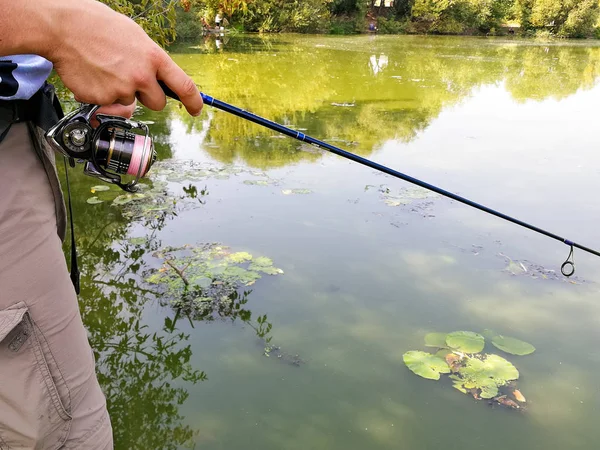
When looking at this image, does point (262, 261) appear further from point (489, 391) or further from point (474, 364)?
point (489, 391)

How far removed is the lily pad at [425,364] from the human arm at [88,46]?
162 cm

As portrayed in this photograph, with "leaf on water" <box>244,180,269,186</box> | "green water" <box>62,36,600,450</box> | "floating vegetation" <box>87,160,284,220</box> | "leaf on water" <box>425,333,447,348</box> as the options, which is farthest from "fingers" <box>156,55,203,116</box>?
"leaf on water" <box>244,180,269,186</box>

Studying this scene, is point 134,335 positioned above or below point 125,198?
below

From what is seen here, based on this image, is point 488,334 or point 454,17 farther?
point 454,17

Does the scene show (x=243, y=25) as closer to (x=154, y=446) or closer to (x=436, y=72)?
(x=436, y=72)

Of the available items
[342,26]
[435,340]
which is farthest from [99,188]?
[342,26]

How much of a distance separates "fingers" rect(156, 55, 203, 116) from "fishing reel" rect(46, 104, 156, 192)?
0.14 metres

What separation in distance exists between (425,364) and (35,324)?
1662 millimetres

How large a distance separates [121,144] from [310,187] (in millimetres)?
2928

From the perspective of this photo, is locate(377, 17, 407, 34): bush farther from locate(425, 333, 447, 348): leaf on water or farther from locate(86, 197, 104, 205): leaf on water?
locate(425, 333, 447, 348): leaf on water

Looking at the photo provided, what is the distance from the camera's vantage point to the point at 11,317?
82 cm

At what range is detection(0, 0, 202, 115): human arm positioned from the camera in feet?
2.56

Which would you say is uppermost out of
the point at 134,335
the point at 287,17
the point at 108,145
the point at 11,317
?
the point at 287,17

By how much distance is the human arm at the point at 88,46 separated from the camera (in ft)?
2.56
